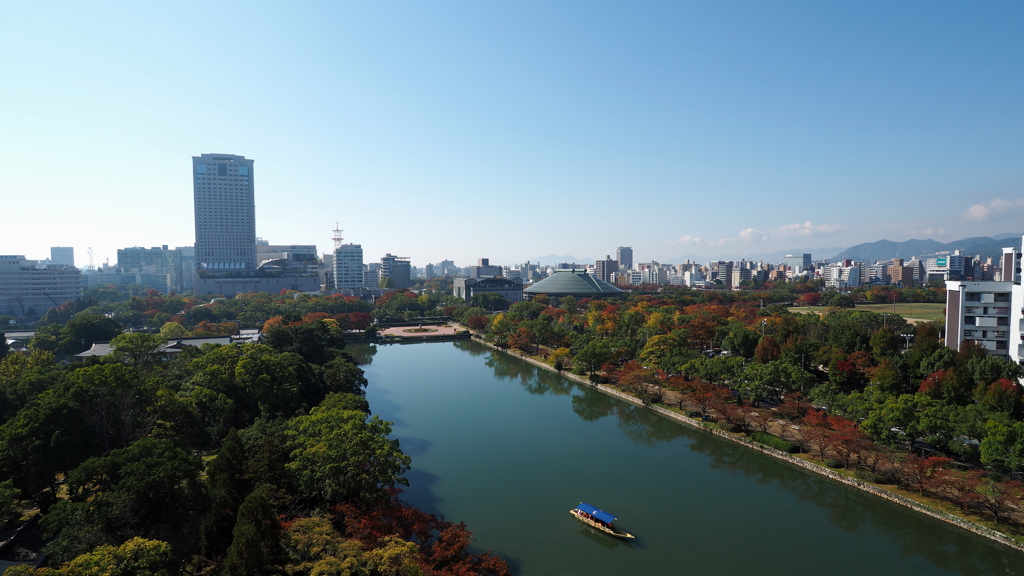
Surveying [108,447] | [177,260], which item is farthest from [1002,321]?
[177,260]

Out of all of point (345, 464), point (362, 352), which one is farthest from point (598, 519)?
point (362, 352)

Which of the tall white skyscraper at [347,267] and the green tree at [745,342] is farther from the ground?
the tall white skyscraper at [347,267]

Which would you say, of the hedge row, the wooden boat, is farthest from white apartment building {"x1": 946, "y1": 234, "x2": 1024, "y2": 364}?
the wooden boat

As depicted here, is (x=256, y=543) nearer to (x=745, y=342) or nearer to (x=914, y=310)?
(x=745, y=342)

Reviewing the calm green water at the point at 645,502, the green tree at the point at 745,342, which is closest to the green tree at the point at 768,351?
the green tree at the point at 745,342

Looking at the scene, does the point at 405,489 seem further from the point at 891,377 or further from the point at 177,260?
the point at 177,260

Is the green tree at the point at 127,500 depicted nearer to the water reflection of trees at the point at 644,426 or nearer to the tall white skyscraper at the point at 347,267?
the water reflection of trees at the point at 644,426
